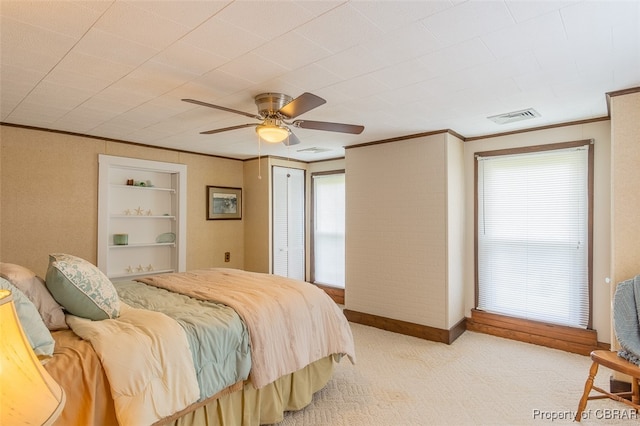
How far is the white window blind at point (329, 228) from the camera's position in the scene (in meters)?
5.67

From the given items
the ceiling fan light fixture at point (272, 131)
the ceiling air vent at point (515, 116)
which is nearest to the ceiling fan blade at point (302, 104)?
the ceiling fan light fixture at point (272, 131)

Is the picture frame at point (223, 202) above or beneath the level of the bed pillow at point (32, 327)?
above

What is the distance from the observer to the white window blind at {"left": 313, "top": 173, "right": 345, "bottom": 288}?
18.6 feet

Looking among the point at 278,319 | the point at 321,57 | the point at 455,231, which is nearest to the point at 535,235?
the point at 455,231

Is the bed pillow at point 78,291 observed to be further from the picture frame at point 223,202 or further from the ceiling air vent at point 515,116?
the ceiling air vent at point 515,116

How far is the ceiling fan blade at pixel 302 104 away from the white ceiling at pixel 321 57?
22 centimetres

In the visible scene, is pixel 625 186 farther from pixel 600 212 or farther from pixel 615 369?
pixel 615 369

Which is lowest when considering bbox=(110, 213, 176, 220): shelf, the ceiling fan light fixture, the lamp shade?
the lamp shade

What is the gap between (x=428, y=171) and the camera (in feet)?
13.4

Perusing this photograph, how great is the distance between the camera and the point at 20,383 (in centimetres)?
72

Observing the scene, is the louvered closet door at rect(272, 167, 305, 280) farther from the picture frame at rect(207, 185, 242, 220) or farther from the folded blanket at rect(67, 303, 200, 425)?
the folded blanket at rect(67, 303, 200, 425)

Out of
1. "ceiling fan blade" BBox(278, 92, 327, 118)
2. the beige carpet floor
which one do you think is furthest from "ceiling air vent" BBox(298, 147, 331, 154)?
the beige carpet floor

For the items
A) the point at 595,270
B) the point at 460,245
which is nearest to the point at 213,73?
the point at 460,245

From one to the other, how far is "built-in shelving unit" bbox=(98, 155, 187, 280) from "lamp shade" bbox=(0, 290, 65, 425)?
3.95 m
